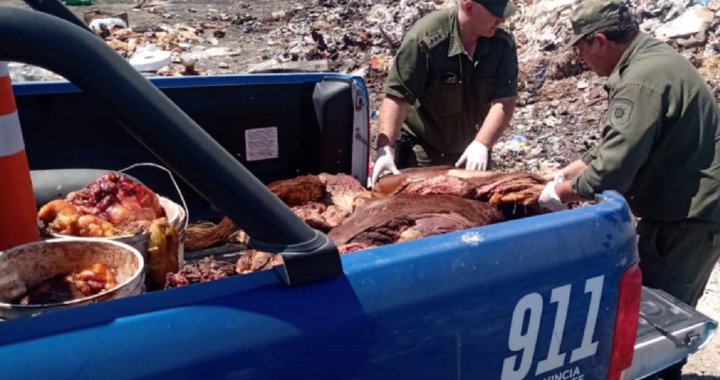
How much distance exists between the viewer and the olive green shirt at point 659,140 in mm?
3520

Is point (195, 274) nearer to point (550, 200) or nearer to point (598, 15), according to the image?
point (550, 200)

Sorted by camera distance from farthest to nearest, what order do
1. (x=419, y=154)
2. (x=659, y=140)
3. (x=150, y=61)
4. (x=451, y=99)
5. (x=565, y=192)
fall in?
(x=150, y=61) < (x=419, y=154) < (x=451, y=99) < (x=659, y=140) < (x=565, y=192)

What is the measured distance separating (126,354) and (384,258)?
675mm

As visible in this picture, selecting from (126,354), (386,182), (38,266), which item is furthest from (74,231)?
(386,182)

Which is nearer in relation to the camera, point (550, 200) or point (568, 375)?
point (568, 375)

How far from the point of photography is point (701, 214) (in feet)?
12.2

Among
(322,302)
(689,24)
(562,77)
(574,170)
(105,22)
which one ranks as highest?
(322,302)

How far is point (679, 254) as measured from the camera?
12.8 feet

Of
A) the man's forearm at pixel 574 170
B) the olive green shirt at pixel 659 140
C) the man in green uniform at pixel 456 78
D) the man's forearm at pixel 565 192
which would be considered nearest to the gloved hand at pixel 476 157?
the man in green uniform at pixel 456 78

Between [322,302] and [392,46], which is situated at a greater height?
[322,302]

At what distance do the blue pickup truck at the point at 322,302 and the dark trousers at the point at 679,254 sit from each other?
73.7 inches

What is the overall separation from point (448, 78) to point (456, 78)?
2.3 inches

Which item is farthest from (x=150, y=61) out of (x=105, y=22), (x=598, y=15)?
(x=598, y=15)

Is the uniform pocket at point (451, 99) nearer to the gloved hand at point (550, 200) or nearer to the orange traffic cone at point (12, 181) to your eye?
the gloved hand at point (550, 200)
